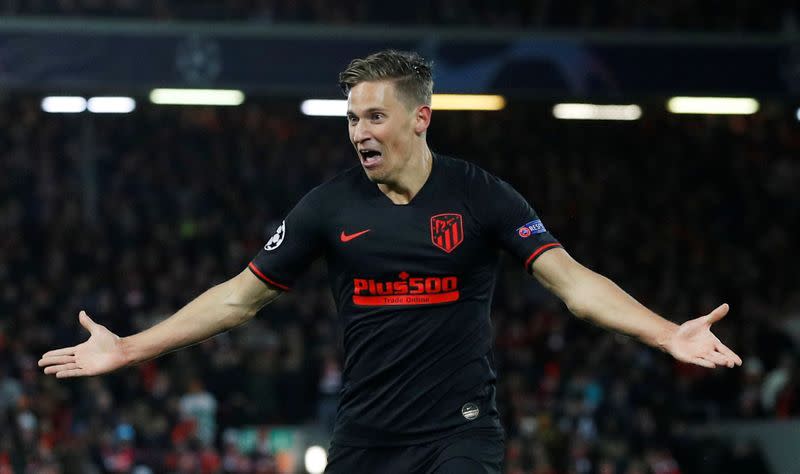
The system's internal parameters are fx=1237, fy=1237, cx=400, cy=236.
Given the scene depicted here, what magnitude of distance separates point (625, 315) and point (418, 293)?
0.77m

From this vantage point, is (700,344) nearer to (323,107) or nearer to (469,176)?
(469,176)

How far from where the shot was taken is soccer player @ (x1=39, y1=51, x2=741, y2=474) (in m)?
4.58

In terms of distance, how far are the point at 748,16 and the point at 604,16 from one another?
2.17 meters

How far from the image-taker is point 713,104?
17797mm

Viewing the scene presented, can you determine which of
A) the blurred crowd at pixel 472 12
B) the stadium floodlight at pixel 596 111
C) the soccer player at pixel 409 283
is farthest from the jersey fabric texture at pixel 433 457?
the stadium floodlight at pixel 596 111

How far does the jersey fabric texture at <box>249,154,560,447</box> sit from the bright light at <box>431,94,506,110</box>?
1197cm

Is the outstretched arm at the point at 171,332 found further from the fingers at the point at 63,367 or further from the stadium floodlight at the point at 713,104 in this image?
the stadium floodlight at the point at 713,104

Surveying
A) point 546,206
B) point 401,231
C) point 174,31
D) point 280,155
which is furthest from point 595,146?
point 401,231

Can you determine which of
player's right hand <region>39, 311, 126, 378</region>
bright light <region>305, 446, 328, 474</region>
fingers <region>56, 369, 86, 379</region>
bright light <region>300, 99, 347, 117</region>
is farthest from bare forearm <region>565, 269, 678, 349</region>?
bright light <region>300, 99, 347, 117</region>

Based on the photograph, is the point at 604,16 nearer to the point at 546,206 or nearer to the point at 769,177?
the point at 546,206

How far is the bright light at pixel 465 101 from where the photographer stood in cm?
1673

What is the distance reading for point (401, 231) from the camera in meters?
4.68

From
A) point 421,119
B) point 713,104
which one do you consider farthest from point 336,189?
point 713,104

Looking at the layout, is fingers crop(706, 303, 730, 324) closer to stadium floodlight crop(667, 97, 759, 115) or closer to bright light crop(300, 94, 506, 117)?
bright light crop(300, 94, 506, 117)
